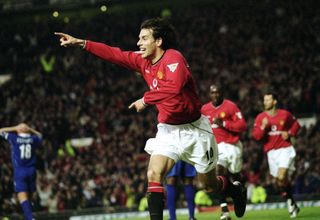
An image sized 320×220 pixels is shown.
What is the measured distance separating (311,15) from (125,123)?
30.0 feet

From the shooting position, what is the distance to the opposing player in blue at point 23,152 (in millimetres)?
14602

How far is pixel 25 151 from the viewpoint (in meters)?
14.8

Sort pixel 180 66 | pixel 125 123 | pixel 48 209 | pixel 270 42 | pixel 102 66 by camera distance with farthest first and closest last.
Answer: pixel 102 66
pixel 270 42
pixel 125 123
pixel 48 209
pixel 180 66

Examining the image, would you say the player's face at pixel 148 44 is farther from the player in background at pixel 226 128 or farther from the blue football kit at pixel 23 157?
the blue football kit at pixel 23 157

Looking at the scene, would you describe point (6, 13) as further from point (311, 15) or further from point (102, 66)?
point (311, 15)

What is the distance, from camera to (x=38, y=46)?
31.7 meters

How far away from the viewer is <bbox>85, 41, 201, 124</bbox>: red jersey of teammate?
775 centimetres

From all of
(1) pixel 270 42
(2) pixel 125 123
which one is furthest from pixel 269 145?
(1) pixel 270 42

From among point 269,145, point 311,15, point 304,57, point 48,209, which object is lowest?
point 48,209

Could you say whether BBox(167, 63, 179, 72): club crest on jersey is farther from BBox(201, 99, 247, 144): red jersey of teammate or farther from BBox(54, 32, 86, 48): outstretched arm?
BBox(201, 99, 247, 144): red jersey of teammate

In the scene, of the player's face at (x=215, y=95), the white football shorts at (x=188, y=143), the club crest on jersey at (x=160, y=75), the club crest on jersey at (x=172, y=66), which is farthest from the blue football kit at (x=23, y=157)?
the club crest on jersey at (x=172, y=66)

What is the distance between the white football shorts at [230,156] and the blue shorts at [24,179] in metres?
4.57

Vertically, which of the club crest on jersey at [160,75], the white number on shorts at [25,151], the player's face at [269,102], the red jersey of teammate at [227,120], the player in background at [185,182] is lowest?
the player in background at [185,182]

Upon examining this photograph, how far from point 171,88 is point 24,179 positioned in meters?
7.79
